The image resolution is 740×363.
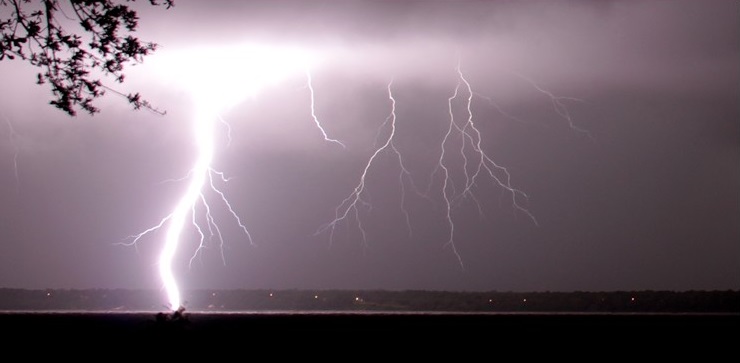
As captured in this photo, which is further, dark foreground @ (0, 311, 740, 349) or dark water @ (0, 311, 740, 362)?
dark foreground @ (0, 311, 740, 349)

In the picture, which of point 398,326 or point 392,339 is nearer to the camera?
point 392,339

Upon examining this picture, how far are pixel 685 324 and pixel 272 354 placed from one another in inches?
119

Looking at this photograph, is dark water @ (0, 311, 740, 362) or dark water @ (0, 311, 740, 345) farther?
dark water @ (0, 311, 740, 345)

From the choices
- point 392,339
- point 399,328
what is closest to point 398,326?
point 399,328

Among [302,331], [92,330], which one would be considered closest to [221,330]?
[302,331]

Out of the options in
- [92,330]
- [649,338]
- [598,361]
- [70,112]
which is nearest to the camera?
[598,361]

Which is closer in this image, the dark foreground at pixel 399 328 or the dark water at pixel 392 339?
the dark water at pixel 392 339

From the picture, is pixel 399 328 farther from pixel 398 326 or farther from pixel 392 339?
pixel 392 339

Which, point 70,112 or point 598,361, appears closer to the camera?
point 598,361

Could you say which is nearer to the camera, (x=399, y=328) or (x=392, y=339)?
(x=392, y=339)

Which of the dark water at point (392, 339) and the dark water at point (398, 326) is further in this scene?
the dark water at point (398, 326)

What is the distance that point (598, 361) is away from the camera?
5348 mm

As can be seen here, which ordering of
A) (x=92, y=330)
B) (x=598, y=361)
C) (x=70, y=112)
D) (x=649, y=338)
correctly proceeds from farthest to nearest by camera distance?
(x=70, y=112), (x=92, y=330), (x=649, y=338), (x=598, y=361)

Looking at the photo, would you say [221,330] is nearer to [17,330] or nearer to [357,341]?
[357,341]
